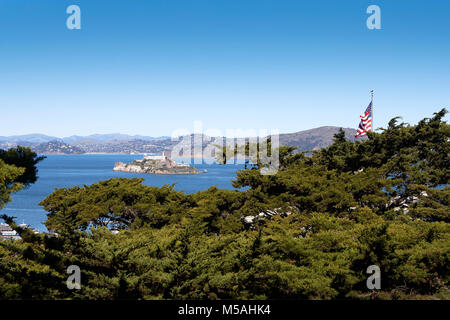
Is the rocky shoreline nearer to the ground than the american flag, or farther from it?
nearer to the ground

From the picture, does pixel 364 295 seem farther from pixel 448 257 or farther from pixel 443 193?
pixel 443 193

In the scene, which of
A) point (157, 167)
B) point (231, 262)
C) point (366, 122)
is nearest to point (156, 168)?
point (157, 167)

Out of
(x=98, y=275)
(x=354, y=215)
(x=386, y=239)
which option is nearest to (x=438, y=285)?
(x=386, y=239)

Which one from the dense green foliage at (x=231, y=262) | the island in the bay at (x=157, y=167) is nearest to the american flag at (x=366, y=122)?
the dense green foliage at (x=231, y=262)

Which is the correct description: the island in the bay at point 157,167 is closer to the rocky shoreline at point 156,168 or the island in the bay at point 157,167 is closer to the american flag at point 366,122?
the rocky shoreline at point 156,168

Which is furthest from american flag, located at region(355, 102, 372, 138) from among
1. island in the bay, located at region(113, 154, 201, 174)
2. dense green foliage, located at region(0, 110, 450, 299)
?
island in the bay, located at region(113, 154, 201, 174)

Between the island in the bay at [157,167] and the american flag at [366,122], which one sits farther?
the island in the bay at [157,167]

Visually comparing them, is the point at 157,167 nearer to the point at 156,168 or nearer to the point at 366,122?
the point at 156,168

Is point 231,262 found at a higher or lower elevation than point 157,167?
higher

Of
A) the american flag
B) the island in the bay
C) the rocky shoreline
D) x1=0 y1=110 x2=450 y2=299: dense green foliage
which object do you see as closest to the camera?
x1=0 y1=110 x2=450 y2=299: dense green foliage

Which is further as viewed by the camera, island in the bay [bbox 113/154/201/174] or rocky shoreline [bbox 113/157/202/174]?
island in the bay [bbox 113/154/201/174]

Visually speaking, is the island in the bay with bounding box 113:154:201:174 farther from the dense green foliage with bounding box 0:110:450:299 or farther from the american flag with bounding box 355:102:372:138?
the dense green foliage with bounding box 0:110:450:299
